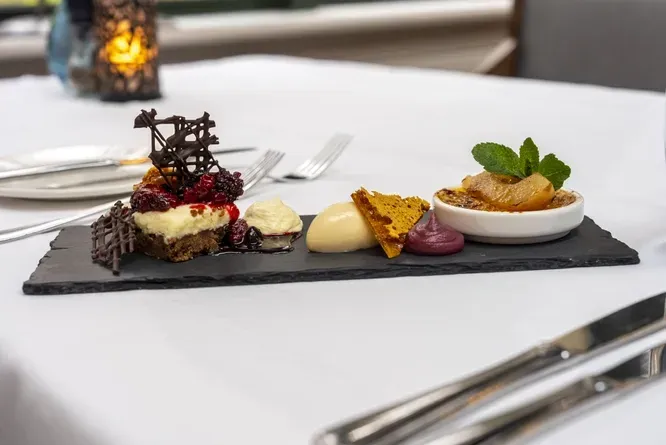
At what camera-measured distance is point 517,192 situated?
0.76 m

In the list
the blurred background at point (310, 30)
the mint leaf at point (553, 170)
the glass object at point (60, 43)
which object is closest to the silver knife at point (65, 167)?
the mint leaf at point (553, 170)

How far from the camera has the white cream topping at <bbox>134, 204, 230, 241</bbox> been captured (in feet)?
2.34

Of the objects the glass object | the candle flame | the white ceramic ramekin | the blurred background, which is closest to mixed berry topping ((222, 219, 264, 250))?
the white ceramic ramekin

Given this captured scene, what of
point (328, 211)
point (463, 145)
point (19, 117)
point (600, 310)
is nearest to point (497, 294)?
point (600, 310)

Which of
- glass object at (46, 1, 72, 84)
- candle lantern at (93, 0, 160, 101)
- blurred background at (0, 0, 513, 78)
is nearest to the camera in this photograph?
candle lantern at (93, 0, 160, 101)

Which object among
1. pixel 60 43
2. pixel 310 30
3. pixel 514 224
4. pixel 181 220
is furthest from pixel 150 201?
pixel 310 30

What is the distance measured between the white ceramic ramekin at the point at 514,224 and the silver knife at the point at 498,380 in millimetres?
162

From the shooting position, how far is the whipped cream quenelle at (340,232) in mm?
736

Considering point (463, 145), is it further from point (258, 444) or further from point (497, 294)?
point (258, 444)

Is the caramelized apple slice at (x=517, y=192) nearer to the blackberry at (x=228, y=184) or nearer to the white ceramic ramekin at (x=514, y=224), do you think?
the white ceramic ramekin at (x=514, y=224)

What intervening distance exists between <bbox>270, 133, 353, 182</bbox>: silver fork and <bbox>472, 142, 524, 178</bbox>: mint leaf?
0.31 meters

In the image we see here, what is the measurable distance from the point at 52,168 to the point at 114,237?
31 centimetres

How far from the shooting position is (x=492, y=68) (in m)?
2.52

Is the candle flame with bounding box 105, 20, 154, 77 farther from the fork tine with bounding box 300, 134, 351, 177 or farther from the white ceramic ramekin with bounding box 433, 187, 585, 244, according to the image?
the white ceramic ramekin with bounding box 433, 187, 585, 244
